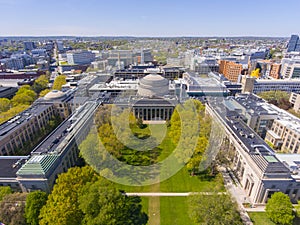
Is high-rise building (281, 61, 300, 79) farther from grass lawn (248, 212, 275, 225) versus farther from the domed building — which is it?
grass lawn (248, 212, 275, 225)

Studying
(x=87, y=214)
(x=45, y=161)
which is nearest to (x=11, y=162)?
Result: (x=45, y=161)

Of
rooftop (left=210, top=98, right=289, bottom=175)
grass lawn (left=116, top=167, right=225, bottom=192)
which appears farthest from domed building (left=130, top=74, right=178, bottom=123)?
grass lawn (left=116, top=167, right=225, bottom=192)

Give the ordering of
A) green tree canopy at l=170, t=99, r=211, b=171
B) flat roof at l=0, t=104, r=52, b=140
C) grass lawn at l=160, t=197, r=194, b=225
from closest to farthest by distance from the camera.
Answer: grass lawn at l=160, t=197, r=194, b=225
green tree canopy at l=170, t=99, r=211, b=171
flat roof at l=0, t=104, r=52, b=140

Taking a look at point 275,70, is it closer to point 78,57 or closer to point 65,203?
point 65,203

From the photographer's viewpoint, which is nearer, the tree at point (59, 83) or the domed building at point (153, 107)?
the domed building at point (153, 107)

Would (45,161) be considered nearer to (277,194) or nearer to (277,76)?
(277,194)

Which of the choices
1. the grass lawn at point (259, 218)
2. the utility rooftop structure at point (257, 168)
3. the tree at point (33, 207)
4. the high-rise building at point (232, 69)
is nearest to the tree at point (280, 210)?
the grass lawn at point (259, 218)

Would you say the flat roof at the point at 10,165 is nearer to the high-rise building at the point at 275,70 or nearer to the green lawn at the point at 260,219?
the green lawn at the point at 260,219
